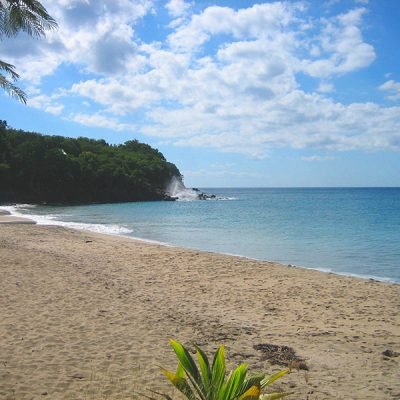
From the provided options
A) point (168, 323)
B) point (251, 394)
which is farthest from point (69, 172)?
point (251, 394)

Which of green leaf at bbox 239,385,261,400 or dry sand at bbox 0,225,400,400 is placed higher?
green leaf at bbox 239,385,261,400

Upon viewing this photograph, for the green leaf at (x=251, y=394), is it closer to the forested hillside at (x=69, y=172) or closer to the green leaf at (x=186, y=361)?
the green leaf at (x=186, y=361)

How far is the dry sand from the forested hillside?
62.0m

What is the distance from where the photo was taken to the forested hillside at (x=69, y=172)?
71.8m

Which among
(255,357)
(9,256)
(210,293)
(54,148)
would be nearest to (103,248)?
(9,256)

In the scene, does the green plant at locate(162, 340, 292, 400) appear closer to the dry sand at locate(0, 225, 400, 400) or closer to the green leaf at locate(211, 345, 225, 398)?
the green leaf at locate(211, 345, 225, 398)

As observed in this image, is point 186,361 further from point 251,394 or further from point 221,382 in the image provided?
point 251,394

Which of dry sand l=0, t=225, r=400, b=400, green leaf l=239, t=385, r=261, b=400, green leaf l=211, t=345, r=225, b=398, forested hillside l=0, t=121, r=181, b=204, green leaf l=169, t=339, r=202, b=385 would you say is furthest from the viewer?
forested hillside l=0, t=121, r=181, b=204

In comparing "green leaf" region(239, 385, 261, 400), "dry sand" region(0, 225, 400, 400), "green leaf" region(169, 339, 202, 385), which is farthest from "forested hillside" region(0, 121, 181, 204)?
"green leaf" region(239, 385, 261, 400)

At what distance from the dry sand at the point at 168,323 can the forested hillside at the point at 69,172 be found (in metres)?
62.0

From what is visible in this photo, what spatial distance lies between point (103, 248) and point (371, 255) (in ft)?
38.1

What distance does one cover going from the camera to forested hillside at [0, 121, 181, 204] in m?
71.8

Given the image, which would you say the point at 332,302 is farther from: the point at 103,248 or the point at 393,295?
the point at 103,248

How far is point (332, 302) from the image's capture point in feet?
32.6
